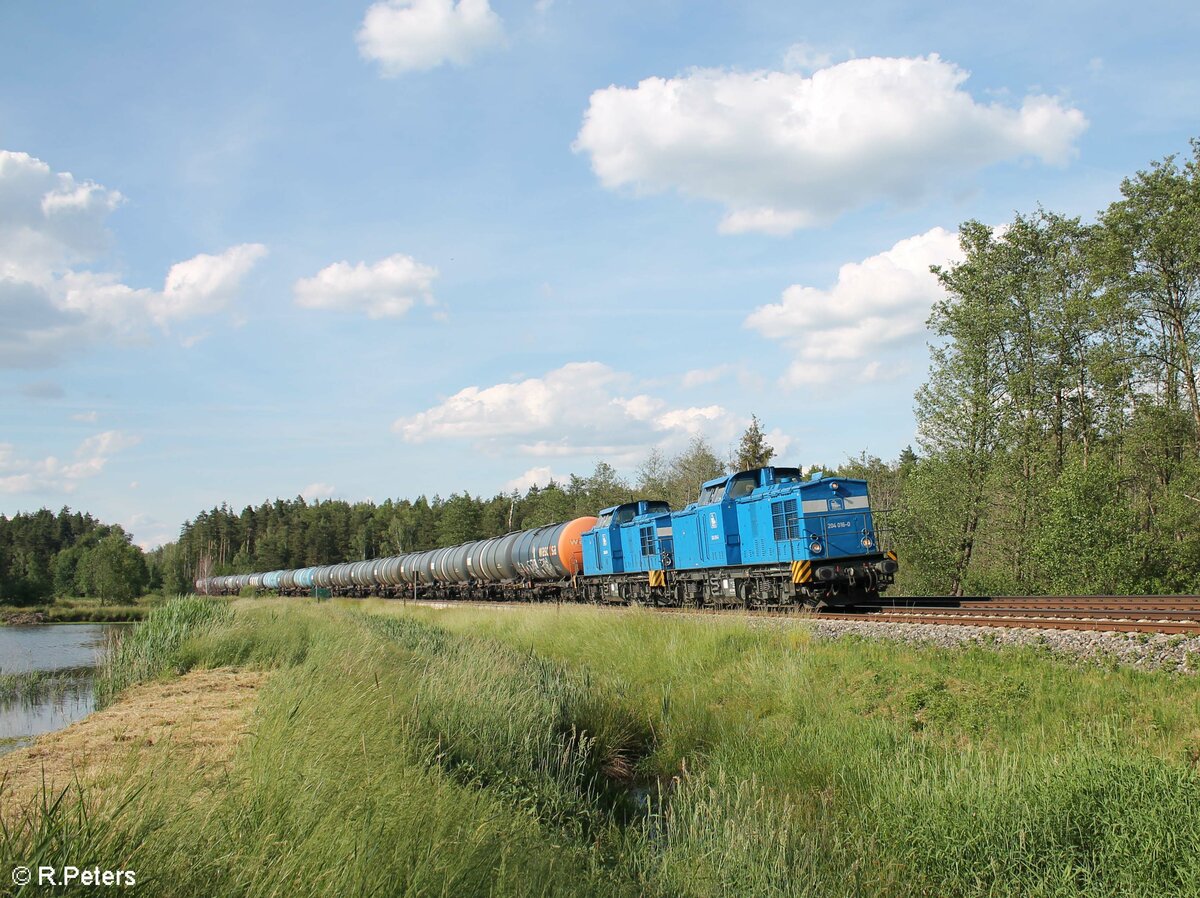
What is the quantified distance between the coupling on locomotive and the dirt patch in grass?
12778 millimetres

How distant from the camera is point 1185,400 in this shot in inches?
1163

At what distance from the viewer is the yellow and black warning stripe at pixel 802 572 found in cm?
1916

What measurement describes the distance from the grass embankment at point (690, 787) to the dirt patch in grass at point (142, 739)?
0.42 m

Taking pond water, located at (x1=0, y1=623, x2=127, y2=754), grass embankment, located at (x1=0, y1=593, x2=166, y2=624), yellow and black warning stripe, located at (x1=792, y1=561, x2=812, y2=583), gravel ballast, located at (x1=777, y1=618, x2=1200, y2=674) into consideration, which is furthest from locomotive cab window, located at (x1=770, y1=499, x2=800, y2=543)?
grass embankment, located at (x1=0, y1=593, x2=166, y2=624)

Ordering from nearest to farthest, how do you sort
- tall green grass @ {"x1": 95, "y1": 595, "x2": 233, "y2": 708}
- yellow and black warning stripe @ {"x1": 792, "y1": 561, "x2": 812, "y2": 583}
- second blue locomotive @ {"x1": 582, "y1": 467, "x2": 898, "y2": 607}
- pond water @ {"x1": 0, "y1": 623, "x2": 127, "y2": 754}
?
1. tall green grass @ {"x1": 95, "y1": 595, "x2": 233, "y2": 708}
2. pond water @ {"x1": 0, "y1": 623, "x2": 127, "y2": 754}
3. yellow and black warning stripe @ {"x1": 792, "y1": 561, "x2": 812, "y2": 583}
4. second blue locomotive @ {"x1": 582, "y1": 467, "x2": 898, "y2": 607}

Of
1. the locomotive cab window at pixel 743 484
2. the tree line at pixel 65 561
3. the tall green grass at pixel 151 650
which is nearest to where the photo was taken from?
the tall green grass at pixel 151 650

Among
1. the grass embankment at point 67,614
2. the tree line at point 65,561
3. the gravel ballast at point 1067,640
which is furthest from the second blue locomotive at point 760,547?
the tree line at point 65,561

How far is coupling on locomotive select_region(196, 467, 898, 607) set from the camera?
19594mm

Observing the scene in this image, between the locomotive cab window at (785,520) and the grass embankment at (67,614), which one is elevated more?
the locomotive cab window at (785,520)

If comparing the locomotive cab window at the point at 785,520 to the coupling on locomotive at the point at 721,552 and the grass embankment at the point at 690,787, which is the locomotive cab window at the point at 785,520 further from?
the grass embankment at the point at 690,787

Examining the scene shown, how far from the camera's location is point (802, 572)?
19234 mm

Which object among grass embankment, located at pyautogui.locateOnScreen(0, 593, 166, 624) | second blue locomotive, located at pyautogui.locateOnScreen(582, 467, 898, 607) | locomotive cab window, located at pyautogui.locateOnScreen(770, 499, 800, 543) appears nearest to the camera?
second blue locomotive, located at pyautogui.locateOnScreen(582, 467, 898, 607)

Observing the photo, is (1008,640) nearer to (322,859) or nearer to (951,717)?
(951,717)

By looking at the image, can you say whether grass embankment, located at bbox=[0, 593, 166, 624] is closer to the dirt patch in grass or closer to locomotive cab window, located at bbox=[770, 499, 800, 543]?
locomotive cab window, located at bbox=[770, 499, 800, 543]
